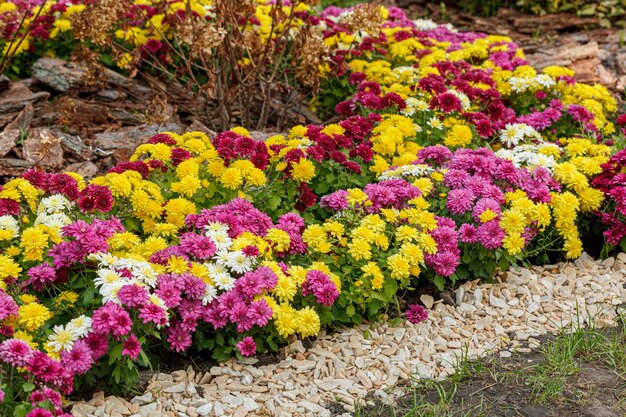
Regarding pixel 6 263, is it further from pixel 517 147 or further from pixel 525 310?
pixel 517 147

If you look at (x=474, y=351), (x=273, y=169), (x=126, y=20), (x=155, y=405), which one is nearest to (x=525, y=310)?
(x=474, y=351)

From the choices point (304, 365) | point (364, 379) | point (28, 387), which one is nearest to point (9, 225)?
point (28, 387)

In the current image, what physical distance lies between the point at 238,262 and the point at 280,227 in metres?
0.44

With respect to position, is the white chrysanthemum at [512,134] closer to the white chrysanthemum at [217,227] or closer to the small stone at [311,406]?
the white chrysanthemum at [217,227]

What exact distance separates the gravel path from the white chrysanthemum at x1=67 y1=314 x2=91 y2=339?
32cm

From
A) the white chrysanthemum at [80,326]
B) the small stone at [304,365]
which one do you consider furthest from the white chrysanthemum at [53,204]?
A: the small stone at [304,365]

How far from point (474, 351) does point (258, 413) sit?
1139 millimetres

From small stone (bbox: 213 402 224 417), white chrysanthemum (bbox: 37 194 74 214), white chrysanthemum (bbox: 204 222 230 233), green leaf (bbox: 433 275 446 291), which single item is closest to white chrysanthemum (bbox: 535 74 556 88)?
green leaf (bbox: 433 275 446 291)

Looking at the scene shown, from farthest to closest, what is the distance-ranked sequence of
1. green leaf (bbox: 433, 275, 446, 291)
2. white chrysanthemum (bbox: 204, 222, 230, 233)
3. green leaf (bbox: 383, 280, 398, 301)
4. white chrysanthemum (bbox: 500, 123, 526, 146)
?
white chrysanthemum (bbox: 500, 123, 526, 146)
green leaf (bbox: 433, 275, 446, 291)
green leaf (bbox: 383, 280, 398, 301)
white chrysanthemum (bbox: 204, 222, 230, 233)

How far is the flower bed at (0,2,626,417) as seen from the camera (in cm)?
324

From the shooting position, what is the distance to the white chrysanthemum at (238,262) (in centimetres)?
358

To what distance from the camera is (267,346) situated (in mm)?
3787

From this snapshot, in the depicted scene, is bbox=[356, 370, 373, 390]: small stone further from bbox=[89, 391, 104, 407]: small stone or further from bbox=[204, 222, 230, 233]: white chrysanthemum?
bbox=[89, 391, 104, 407]: small stone

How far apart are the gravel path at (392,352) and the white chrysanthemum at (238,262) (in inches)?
17.2
